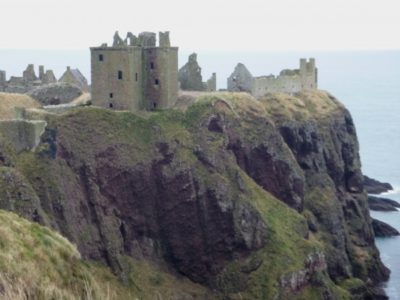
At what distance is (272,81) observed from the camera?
101062 mm

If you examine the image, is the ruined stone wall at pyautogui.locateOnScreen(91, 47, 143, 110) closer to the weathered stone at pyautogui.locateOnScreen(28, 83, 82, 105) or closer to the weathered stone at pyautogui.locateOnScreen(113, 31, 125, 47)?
the weathered stone at pyautogui.locateOnScreen(113, 31, 125, 47)

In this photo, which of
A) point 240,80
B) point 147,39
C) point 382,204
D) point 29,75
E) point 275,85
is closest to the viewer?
point 147,39

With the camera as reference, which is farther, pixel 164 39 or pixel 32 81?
pixel 32 81

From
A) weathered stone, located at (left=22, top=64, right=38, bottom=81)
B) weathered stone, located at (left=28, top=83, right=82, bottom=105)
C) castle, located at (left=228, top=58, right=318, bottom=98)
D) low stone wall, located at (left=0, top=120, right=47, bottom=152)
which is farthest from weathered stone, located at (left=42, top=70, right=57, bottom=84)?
low stone wall, located at (left=0, top=120, right=47, bottom=152)

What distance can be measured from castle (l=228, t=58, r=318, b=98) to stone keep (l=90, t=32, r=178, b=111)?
13.1 m

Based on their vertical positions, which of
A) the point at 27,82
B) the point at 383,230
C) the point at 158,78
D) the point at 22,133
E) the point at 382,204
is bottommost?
the point at 383,230

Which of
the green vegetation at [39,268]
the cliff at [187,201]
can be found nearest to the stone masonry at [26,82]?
the cliff at [187,201]

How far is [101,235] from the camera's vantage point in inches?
2817

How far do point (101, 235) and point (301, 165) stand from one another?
32.1m

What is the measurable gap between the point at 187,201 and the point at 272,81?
28410mm

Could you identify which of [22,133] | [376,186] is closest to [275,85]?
[22,133]

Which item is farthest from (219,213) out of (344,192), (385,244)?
(385,244)

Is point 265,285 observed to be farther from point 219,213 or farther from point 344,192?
point 344,192

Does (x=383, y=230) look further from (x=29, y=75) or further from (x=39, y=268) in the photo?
(x=39, y=268)
